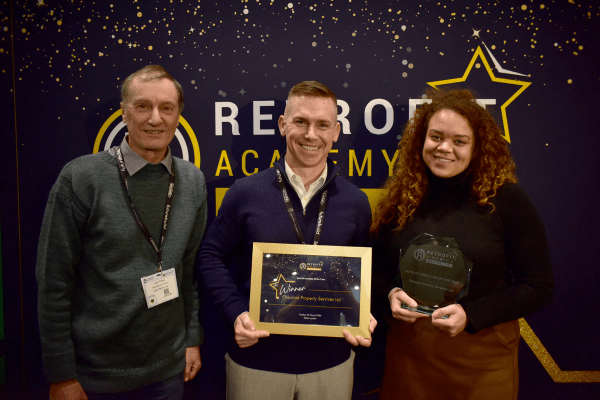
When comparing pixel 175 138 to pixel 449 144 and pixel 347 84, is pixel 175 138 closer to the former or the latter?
pixel 347 84

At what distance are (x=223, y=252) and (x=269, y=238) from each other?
332mm

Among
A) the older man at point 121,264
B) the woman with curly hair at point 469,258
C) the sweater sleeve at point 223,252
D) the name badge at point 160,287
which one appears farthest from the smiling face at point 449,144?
the name badge at point 160,287

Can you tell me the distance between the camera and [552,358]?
225 cm

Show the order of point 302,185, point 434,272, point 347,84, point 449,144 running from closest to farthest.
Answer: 1. point 434,272
2. point 449,144
3. point 302,185
4. point 347,84

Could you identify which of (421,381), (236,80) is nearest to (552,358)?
(421,381)

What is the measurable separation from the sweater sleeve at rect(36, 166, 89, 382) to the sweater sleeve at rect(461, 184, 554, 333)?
6.68 feet

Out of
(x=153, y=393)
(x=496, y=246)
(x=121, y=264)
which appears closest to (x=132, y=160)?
(x=121, y=264)

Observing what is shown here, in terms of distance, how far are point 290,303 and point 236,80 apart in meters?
1.62

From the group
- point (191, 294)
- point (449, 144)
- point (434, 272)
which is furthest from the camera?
point (191, 294)

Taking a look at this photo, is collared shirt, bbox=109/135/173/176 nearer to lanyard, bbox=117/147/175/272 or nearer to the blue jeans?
lanyard, bbox=117/147/175/272

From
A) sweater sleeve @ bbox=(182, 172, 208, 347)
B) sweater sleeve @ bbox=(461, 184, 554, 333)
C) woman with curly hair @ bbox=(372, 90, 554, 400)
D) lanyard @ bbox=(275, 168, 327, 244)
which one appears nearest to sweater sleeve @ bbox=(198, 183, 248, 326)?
sweater sleeve @ bbox=(182, 172, 208, 347)

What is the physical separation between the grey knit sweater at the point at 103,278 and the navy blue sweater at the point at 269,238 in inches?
10.1

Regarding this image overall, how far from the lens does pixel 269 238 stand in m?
1.61

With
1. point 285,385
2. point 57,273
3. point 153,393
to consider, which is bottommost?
point 153,393
